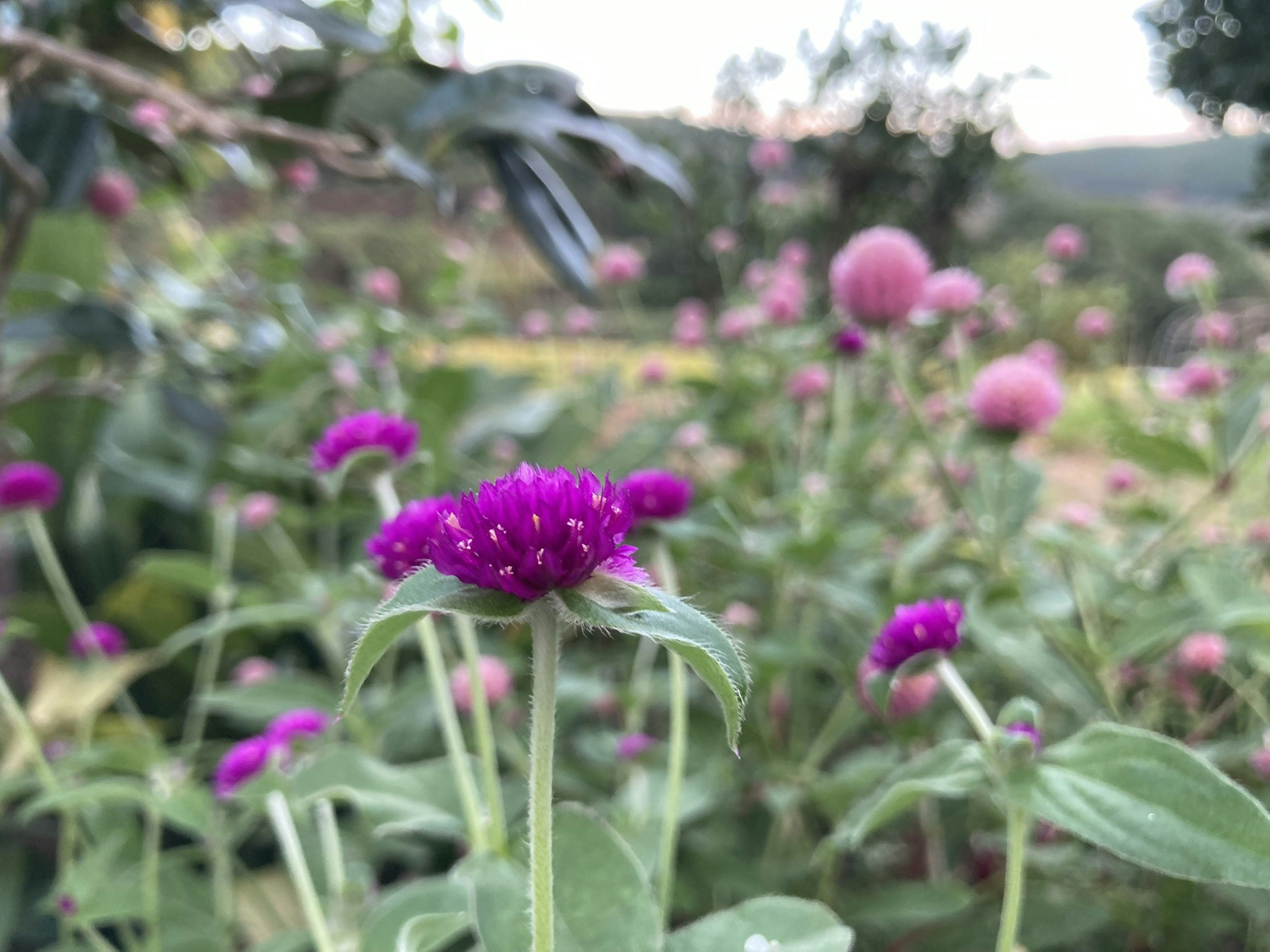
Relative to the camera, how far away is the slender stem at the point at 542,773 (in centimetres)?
19

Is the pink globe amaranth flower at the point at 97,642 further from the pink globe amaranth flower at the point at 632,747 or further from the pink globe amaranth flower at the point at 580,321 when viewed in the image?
the pink globe amaranth flower at the point at 580,321

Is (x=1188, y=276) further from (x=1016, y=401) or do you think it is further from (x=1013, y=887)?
(x=1013, y=887)

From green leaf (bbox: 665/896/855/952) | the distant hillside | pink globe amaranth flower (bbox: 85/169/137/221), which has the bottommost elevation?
green leaf (bbox: 665/896/855/952)

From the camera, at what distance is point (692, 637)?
0.19 m

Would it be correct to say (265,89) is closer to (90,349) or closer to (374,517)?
(90,349)

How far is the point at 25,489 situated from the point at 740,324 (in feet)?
2.54

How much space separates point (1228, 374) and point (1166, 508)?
17 cm

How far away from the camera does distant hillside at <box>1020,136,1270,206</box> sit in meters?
1.62

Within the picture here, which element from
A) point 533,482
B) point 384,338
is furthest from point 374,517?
point 533,482

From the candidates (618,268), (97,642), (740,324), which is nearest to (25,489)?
(97,642)

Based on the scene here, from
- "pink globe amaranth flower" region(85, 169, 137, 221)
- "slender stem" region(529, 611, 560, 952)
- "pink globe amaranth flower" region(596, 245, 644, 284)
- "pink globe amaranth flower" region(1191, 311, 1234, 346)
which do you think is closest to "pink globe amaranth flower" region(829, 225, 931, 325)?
"pink globe amaranth flower" region(1191, 311, 1234, 346)

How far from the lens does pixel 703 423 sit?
3.39ft

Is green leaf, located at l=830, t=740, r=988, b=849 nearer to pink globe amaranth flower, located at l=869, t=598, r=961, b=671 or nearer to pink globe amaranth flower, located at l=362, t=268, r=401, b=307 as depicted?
pink globe amaranth flower, located at l=869, t=598, r=961, b=671

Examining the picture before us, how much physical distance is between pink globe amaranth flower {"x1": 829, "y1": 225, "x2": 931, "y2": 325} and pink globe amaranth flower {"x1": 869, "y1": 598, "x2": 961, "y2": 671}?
1.05ft
